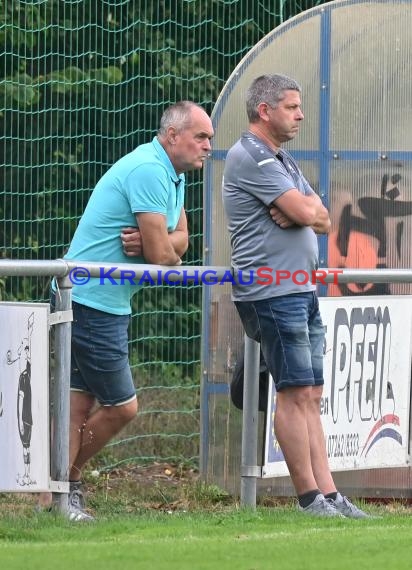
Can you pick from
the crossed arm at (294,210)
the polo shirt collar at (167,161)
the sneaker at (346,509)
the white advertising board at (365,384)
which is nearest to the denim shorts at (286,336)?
the crossed arm at (294,210)

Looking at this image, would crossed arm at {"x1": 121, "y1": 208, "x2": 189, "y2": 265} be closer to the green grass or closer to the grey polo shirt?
the grey polo shirt

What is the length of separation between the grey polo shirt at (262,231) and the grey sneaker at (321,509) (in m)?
0.96

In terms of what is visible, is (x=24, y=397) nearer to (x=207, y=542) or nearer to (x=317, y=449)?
(x=207, y=542)

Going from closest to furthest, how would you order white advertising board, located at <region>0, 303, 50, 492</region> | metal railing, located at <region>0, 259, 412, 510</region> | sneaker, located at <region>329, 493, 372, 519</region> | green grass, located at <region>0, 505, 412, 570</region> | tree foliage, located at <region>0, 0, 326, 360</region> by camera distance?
green grass, located at <region>0, 505, 412, 570</region> → white advertising board, located at <region>0, 303, 50, 492</region> → metal railing, located at <region>0, 259, 412, 510</region> → sneaker, located at <region>329, 493, 372, 519</region> → tree foliage, located at <region>0, 0, 326, 360</region>

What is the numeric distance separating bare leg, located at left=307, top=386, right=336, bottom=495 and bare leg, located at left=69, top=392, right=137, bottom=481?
845mm

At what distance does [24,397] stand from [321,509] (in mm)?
1464

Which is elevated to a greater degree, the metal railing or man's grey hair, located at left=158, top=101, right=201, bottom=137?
man's grey hair, located at left=158, top=101, right=201, bottom=137

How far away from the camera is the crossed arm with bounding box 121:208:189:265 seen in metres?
7.15

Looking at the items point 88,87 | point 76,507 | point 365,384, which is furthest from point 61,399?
point 88,87

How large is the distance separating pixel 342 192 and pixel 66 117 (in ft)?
7.05

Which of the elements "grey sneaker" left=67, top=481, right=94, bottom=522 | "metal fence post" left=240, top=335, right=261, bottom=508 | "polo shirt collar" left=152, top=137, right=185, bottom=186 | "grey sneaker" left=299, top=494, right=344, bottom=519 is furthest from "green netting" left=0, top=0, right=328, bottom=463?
"grey sneaker" left=299, top=494, right=344, bottom=519

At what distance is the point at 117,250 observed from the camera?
7.30 meters

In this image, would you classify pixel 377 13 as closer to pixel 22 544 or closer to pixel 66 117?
pixel 66 117

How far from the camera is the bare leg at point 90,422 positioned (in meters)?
7.33
